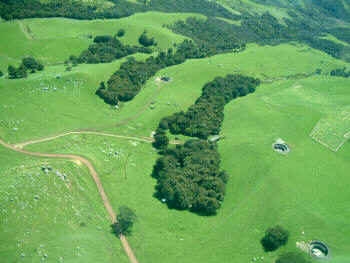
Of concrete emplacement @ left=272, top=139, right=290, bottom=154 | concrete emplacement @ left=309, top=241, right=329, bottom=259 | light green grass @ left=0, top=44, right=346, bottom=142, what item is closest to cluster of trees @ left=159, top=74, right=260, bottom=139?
light green grass @ left=0, top=44, right=346, bottom=142

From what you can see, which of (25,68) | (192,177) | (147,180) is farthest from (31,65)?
(192,177)

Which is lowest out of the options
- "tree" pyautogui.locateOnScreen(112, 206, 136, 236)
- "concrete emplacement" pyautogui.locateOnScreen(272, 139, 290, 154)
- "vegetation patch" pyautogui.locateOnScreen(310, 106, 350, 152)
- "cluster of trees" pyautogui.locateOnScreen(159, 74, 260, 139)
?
"tree" pyautogui.locateOnScreen(112, 206, 136, 236)

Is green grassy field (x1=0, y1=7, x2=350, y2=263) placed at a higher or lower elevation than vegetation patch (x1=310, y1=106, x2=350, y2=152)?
lower

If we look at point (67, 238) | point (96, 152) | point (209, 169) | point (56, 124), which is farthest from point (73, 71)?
point (67, 238)

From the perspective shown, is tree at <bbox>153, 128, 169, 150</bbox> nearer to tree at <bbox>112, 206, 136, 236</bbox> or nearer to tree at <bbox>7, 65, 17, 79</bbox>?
tree at <bbox>112, 206, 136, 236</bbox>

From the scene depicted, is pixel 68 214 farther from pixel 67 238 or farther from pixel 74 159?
pixel 74 159

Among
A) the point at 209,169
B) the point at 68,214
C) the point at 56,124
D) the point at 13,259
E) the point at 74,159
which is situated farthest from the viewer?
the point at 56,124

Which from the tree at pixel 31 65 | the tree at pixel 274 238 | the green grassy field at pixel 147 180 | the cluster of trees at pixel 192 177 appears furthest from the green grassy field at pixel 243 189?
the tree at pixel 31 65
